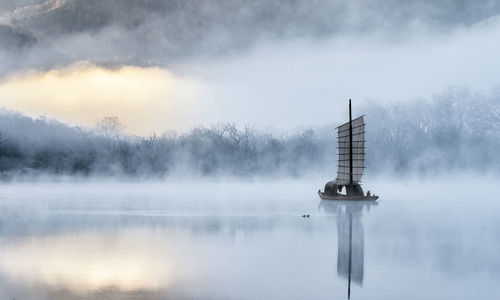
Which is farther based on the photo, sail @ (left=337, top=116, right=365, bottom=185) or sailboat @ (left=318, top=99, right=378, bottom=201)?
sail @ (left=337, top=116, right=365, bottom=185)

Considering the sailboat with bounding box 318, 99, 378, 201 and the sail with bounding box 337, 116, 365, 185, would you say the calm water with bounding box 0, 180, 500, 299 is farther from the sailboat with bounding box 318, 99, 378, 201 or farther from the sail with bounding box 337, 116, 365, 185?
the sail with bounding box 337, 116, 365, 185

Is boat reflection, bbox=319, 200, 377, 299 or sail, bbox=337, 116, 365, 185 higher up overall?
sail, bbox=337, 116, 365, 185

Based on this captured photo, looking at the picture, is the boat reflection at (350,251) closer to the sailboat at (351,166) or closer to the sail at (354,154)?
the sailboat at (351,166)

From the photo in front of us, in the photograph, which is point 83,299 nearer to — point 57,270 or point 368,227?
point 57,270

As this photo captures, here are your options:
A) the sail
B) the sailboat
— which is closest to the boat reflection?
the sailboat

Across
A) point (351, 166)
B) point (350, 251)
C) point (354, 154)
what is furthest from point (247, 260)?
point (354, 154)

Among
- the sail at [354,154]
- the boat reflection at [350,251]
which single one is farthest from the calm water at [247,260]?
the sail at [354,154]

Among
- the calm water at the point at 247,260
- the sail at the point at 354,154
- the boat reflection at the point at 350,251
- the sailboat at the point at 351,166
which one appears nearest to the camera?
the calm water at the point at 247,260

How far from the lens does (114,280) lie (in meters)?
11.0

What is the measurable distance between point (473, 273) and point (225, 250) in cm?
543

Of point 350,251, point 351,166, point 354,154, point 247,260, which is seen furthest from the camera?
point 354,154

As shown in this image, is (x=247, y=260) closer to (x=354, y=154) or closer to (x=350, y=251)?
(x=350, y=251)

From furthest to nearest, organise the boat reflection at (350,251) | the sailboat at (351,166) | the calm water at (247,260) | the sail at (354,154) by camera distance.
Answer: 1. the sail at (354,154)
2. the sailboat at (351,166)
3. the boat reflection at (350,251)
4. the calm water at (247,260)

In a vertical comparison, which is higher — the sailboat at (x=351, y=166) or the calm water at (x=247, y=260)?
the sailboat at (x=351, y=166)
